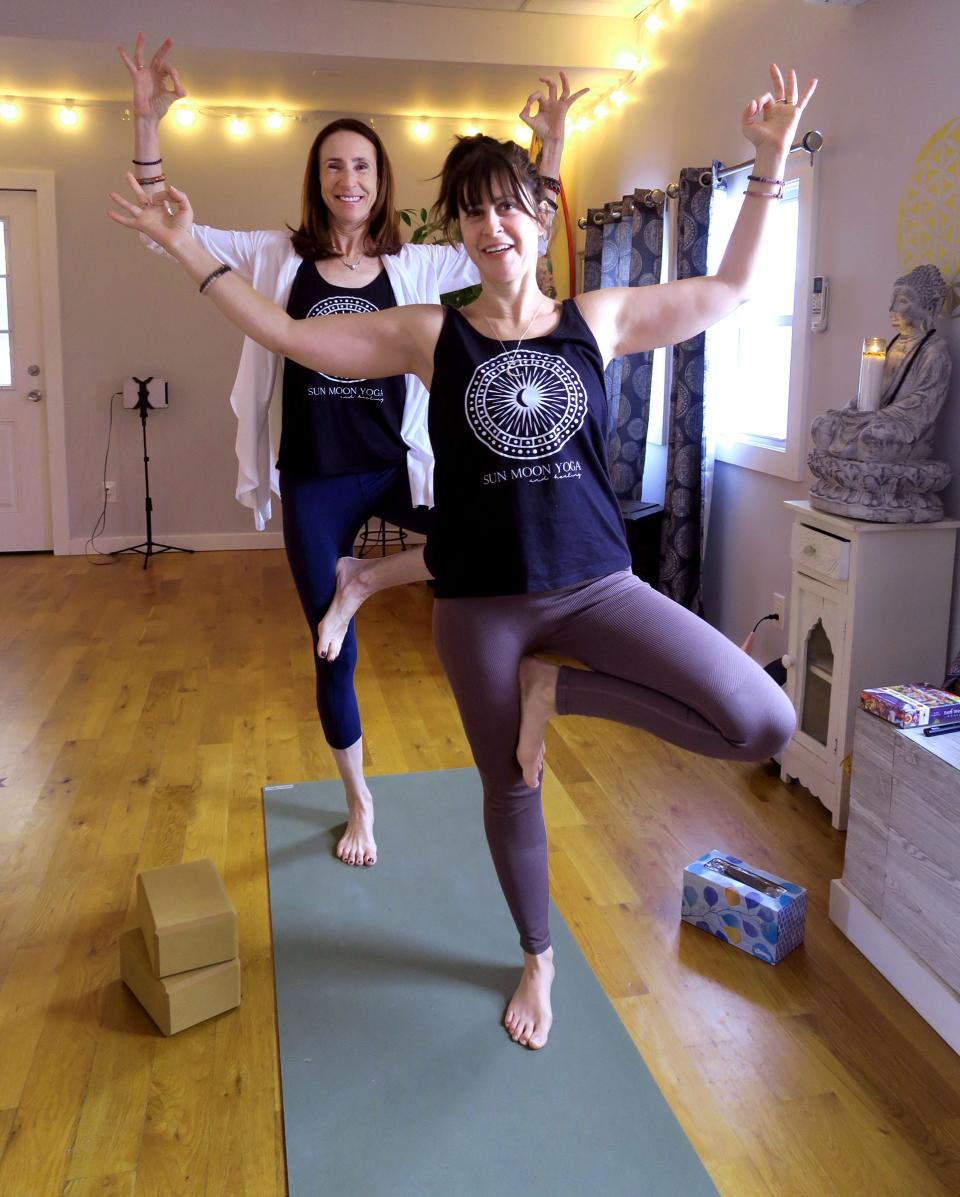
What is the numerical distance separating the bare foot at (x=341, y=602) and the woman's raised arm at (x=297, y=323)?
0.75 m

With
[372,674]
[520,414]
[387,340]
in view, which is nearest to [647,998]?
[520,414]

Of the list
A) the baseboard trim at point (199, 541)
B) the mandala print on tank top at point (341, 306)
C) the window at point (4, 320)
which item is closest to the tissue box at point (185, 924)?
the mandala print on tank top at point (341, 306)

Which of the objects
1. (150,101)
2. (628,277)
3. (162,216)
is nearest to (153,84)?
(150,101)

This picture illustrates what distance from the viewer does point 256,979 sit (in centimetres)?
226

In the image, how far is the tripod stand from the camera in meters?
6.47

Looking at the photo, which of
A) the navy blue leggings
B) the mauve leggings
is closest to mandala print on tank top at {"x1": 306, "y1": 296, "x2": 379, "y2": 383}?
the navy blue leggings

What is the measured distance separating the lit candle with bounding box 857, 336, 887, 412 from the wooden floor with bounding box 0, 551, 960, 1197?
1.13m

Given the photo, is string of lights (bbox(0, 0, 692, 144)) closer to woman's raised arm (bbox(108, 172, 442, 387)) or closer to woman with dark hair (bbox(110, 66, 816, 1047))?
woman with dark hair (bbox(110, 66, 816, 1047))

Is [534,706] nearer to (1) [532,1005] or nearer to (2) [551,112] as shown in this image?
(1) [532,1005]

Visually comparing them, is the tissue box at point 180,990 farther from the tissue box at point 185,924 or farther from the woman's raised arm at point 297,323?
the woman's raised arm at point 297,323

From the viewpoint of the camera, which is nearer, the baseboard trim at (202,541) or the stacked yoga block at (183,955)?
the stacked yoga block at (183,955)

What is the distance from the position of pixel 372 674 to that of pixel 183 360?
3.24m

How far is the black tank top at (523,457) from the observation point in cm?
169

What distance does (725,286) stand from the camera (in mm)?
1759
